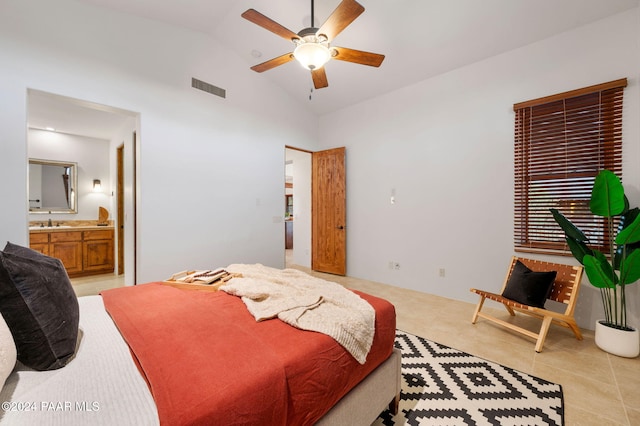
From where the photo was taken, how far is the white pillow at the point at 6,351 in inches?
32.4

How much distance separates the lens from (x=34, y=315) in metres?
1.01

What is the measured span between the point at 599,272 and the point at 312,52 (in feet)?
10.1

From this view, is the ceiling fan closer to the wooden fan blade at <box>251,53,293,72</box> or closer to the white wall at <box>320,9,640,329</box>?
the wooden fan blade at <box>251,53,293,72</box>

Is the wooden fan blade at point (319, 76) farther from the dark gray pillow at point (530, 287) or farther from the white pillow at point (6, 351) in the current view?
the dark gray pillow at point (530, 287)

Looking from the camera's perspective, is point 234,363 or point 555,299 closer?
point 234,363

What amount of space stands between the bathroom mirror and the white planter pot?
7.77 metres

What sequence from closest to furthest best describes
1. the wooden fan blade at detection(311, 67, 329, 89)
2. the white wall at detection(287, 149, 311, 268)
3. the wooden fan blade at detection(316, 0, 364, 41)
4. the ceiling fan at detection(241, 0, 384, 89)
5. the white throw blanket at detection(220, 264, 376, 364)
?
the white throw blanket at detection(220, 264, 376, 364)
the wooden fan blade at detection(316, 0, 364, 41)
the ceiling fan at detection(241, 0, 384, 89)
the wooden fan blade at detection(311, 67, 329, 89)
the white wall at detection(287, 149, 311, 268)

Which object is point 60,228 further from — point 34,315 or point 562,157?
point 562,157

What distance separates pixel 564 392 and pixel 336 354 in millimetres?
1814

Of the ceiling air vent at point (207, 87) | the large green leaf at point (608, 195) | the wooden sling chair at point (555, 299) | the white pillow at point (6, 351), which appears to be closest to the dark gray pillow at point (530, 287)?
the wooden sling chair at point (555, 299)

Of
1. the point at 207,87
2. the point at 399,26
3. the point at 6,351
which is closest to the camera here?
the point at 6,351

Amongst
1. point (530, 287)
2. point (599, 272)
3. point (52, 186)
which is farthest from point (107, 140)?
point (599, 272)

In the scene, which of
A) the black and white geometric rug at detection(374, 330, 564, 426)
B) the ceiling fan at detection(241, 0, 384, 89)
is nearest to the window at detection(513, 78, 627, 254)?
the black and white geometric rug at detection(374, 330, 564, 426)

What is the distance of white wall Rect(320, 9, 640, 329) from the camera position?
269 cm
